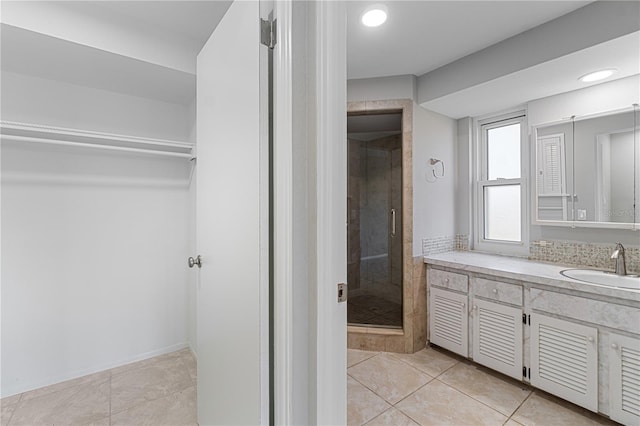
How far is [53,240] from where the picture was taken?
A: 2.06 meters

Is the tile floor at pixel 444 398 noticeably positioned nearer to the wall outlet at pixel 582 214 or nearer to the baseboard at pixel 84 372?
the wall outlet at pixel 582 214

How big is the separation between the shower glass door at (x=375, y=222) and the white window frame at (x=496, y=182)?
0.74 metres

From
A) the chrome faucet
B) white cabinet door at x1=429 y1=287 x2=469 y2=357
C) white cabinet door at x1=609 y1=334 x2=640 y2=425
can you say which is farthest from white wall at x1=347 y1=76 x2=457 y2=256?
white cabinet door at x1=609 y1=334 x2=640 y2=425

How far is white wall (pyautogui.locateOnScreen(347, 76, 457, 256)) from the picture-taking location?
98.5 inches

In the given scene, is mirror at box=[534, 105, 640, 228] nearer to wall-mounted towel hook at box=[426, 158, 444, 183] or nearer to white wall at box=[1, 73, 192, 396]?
wall-mounted towel hook at box=[426, 158, 444, 183]

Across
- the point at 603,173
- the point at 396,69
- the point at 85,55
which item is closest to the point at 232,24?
the point at 85,55

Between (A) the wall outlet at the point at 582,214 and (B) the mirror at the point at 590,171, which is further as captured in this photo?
(A) the wall outlet at the point at 582,214

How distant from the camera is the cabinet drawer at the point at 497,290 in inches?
77.7

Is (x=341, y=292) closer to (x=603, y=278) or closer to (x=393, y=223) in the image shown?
(x=603, y=278)

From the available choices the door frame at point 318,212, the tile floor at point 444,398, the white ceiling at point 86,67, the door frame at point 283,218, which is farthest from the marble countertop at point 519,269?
the white ceiling at point 86,67

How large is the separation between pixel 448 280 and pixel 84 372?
9.50 ft

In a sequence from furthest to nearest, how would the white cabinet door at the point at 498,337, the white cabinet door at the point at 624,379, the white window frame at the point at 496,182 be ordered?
the white window frame at the point at 496,182
the white cabinet door at the point at 498,337
the white cabinet door at the point at 624,379

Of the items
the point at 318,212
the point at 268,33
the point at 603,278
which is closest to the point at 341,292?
the point at 318,212

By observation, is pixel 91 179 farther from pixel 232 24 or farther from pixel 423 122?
pixel 423 122
